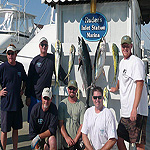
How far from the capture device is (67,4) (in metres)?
4.16

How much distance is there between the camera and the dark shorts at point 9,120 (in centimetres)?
345

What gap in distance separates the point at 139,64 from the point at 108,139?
1.07 metres

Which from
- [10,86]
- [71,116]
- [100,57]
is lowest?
[71,116]

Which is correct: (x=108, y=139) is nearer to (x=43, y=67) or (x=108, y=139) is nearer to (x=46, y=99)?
(x=46, y=99)

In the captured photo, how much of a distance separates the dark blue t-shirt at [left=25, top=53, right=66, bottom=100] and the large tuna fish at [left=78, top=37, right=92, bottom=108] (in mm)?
529

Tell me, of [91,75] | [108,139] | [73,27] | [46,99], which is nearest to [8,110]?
[46,99]

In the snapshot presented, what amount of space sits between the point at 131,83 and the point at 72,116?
1.08 meters

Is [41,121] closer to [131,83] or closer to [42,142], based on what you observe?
[42,142]

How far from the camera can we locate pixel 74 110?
10.7 ft

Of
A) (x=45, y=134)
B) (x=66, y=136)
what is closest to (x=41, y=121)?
(x=45, y=134)

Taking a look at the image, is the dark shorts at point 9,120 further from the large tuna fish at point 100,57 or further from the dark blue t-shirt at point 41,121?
the large tuna fish at point 100,57

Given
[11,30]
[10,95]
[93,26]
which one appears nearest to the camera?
[10,95]

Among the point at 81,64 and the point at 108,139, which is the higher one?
the point at 81,64

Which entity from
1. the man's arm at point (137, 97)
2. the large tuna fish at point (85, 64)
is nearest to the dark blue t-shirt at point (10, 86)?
the large tuna fish at point (85, 64)
